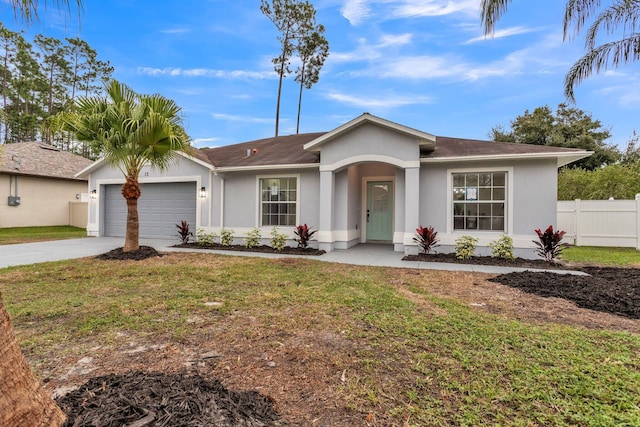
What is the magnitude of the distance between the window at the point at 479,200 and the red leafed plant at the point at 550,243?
1.04 m

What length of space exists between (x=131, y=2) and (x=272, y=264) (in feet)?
26.3

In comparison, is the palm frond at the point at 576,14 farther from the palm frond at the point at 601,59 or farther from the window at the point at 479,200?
the window at the point at 479,200

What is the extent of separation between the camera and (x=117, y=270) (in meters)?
7.12

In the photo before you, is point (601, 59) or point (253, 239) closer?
point (601, 59)

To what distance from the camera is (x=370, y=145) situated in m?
9.66

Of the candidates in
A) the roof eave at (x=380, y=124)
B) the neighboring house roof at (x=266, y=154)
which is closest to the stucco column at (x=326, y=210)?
the neighboring house roof at (x=266, y=154)

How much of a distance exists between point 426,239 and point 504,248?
209 centimetres

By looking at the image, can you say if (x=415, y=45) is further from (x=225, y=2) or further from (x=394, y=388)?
Answer: (x=394, y=388)

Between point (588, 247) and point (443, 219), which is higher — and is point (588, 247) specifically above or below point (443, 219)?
below

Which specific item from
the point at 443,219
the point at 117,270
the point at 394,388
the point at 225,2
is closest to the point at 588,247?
the point at 443,219

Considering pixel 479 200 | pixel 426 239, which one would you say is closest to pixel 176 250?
pixel 426 239

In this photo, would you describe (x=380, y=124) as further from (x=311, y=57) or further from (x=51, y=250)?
(x=311, y=57)

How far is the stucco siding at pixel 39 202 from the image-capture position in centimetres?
1611

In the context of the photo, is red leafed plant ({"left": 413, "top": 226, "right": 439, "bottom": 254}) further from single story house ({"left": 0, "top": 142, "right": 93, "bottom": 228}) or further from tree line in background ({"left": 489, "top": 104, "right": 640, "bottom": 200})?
single story house ({"left": 0, "top": 142, "right": 93, "bottom": 228})
